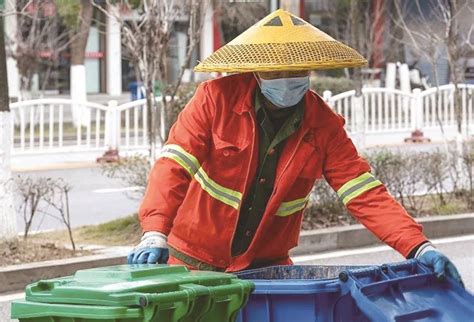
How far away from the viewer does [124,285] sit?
12.1ft

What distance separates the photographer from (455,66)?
14.4 metres

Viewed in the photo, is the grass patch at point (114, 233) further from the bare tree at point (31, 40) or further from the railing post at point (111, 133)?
the bare tree at point (31, 40)

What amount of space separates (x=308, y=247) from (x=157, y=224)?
595 cm

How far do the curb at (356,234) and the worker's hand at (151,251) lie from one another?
580 cm

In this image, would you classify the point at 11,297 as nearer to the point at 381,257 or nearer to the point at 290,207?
the point at 381,257

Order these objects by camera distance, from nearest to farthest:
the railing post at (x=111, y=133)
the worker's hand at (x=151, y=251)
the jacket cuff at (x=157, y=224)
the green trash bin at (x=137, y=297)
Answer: the green trash bin at (x=137, y=297)
the worker's hand at (x=151, y=251)
the jacket cuff at (x=157, y=224)
the railing post at (x=111, y=133)

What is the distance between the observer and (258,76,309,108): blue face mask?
184 inches

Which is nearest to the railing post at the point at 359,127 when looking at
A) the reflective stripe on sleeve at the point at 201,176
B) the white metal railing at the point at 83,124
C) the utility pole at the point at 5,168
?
the white metal railing at the point at 83,124

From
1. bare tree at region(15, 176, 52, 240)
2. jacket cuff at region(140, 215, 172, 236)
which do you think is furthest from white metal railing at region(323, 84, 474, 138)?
jacket cuff at region(140, 215, 172, 236)

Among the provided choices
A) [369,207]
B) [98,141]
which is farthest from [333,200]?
[98,141]

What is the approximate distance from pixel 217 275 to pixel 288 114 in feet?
3.26

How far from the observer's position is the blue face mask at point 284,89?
4.66 meters

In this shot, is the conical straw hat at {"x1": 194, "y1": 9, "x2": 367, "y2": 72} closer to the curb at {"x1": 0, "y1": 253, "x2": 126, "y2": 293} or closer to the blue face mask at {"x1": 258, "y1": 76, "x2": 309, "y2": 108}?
the blue face mask at {"x1": 258, "y1": 76, "x2": 309, "y2": 108}

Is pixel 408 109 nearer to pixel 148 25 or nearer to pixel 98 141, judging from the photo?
pixel 98 141
